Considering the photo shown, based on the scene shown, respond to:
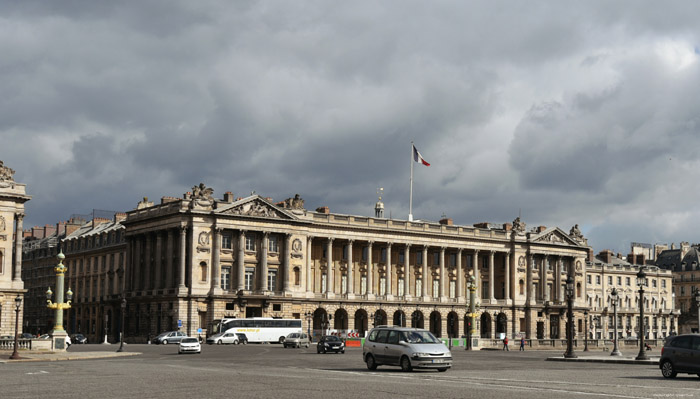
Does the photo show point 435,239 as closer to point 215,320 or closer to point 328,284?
point 328,284

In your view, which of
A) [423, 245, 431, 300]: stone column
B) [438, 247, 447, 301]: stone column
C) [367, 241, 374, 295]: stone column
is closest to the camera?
[367, 241, 374, 295]: stone column

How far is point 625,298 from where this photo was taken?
166875 millimetres

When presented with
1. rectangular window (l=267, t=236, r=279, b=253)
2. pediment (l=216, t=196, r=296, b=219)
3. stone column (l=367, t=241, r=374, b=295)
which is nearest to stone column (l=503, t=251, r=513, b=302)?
stone column (l=367, t=241, r=374, b=295)

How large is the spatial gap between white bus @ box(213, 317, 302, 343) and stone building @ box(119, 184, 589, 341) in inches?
357

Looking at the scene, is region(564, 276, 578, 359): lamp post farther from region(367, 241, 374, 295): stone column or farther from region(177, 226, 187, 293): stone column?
region(367, 241, 374, 295): stone column

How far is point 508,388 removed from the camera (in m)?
29.4

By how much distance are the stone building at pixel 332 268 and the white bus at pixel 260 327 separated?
9.06 m

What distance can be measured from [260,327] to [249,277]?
14.2m

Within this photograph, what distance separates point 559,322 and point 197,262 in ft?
197

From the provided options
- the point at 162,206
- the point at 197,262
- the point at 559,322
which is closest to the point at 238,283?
the point at 197,262

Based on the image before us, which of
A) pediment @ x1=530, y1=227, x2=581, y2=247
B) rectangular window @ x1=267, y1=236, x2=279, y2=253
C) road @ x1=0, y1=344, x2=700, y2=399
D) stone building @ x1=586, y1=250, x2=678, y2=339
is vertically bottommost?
road @ x1=0, y1=344, x2=700, y2=399

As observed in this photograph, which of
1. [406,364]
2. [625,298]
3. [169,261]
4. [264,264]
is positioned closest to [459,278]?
[264,264]

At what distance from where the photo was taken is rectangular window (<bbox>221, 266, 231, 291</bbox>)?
371 feet

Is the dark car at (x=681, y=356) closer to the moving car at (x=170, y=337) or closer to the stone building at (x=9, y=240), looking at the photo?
the moving car at (x=170, y=337)
